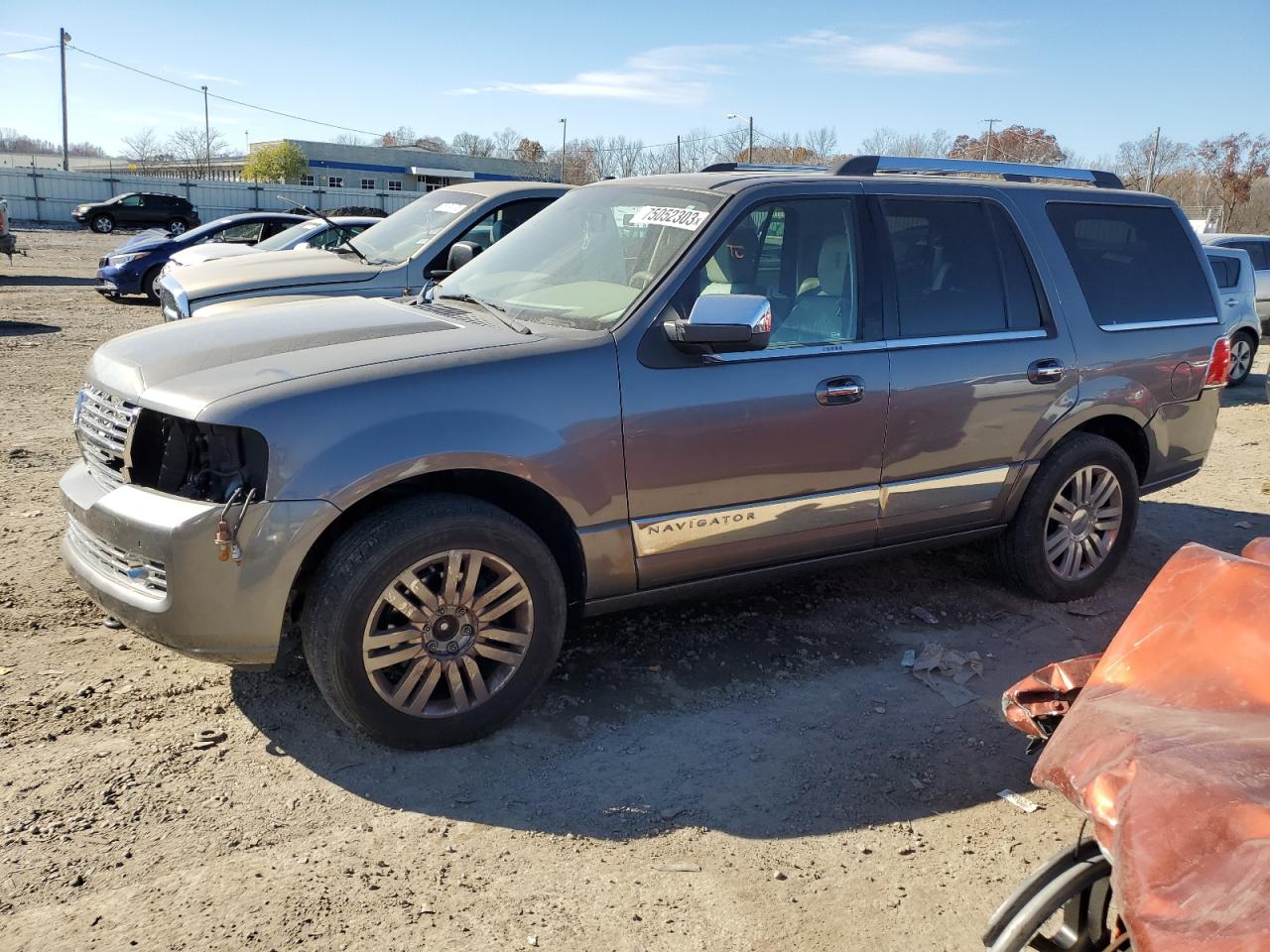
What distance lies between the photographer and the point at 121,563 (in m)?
3.40

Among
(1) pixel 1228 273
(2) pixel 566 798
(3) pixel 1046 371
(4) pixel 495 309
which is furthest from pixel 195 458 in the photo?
(1) pixel 1228 273

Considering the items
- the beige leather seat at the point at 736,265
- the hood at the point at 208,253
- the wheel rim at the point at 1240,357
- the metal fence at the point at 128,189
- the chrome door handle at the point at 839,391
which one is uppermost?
the metal fence at the point at 128,189

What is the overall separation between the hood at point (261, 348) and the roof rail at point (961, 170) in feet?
6.41

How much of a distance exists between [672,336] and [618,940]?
204 centimetres

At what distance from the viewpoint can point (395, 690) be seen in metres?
3.46

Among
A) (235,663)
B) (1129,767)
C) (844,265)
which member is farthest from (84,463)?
(1129,767)

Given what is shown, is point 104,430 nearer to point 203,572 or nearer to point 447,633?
point 203,572

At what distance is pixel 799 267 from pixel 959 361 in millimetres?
842

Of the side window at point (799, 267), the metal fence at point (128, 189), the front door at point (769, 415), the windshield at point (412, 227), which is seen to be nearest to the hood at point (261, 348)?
the front door at point (769, 415)

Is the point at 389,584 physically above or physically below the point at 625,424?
below

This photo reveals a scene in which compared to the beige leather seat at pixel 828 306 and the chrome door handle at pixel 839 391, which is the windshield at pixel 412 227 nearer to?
the beige leather seat at pixel 828 306

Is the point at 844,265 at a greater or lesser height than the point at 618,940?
greater

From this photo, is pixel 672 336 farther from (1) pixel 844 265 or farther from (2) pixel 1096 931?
(2) pixel 1096 931

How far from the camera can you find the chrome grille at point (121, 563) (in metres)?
3.27
